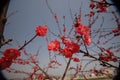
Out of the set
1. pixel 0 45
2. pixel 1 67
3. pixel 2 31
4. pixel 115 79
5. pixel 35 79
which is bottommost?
pixel 35 79

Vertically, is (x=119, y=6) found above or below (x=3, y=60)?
above

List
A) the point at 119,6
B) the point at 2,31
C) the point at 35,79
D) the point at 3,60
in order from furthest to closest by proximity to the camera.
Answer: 1. the point at 35,79
2. the point at 119,6
3. the point at 3,60
4. the point at 2,31

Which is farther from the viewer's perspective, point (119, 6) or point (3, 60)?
point (119, 6)

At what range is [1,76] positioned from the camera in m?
2.43

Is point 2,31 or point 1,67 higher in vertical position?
point 2,31

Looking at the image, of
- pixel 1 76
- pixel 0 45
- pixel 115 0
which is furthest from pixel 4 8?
pixel 115 0

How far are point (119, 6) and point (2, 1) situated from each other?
1.92 m

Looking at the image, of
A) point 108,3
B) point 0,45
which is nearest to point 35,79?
point 108,3

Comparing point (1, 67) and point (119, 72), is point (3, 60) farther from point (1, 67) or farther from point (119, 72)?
point (119, 72)

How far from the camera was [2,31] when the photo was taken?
1.90 meters

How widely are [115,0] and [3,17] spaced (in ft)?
6.31

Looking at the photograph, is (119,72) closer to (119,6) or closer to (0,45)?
(119,6)

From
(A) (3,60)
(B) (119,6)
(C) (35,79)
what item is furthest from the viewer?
(C) (35,79)

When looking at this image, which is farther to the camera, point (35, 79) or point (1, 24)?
point (35, 79)
